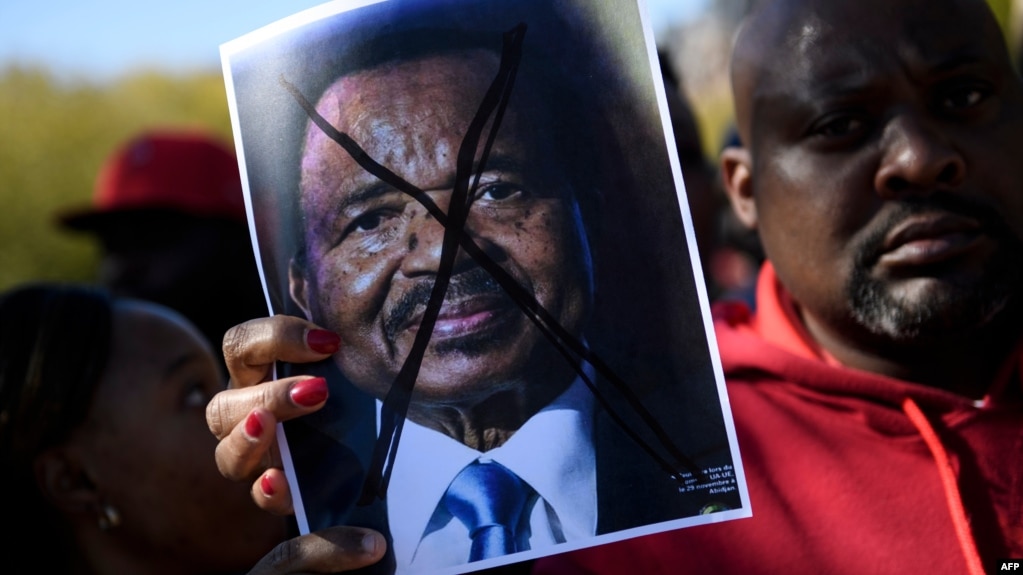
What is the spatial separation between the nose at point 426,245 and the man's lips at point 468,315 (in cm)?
4

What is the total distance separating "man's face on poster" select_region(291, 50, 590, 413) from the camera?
3.89 feet

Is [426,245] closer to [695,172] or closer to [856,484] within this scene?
[856,484]

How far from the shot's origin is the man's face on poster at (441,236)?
118 centimetres

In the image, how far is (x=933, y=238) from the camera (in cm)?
143

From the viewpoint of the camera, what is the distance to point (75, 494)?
1.90m

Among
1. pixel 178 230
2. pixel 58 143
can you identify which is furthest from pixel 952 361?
pixel 58 143

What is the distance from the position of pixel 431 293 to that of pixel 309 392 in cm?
18

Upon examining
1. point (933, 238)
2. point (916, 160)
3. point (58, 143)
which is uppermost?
→ point (58, 143)

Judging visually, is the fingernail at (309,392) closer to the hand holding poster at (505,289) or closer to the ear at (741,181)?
the hand holding poster at (505,289)

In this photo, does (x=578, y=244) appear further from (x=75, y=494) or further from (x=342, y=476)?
(x=75, y=494)

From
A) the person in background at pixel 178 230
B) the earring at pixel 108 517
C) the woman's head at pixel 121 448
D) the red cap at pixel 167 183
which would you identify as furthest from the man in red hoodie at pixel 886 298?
the red cap at pixel 167 183

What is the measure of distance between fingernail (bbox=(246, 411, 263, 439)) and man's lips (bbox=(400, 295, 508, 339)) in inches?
8.9

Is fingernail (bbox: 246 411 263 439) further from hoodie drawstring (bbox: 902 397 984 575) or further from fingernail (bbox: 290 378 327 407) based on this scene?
hoodie drawstring (bbox: 902 397 984 575)

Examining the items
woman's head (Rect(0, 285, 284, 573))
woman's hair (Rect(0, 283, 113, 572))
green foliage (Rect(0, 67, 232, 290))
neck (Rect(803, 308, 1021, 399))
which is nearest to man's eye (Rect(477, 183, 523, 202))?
neck (Rect(803, 308, 1021, 399))
